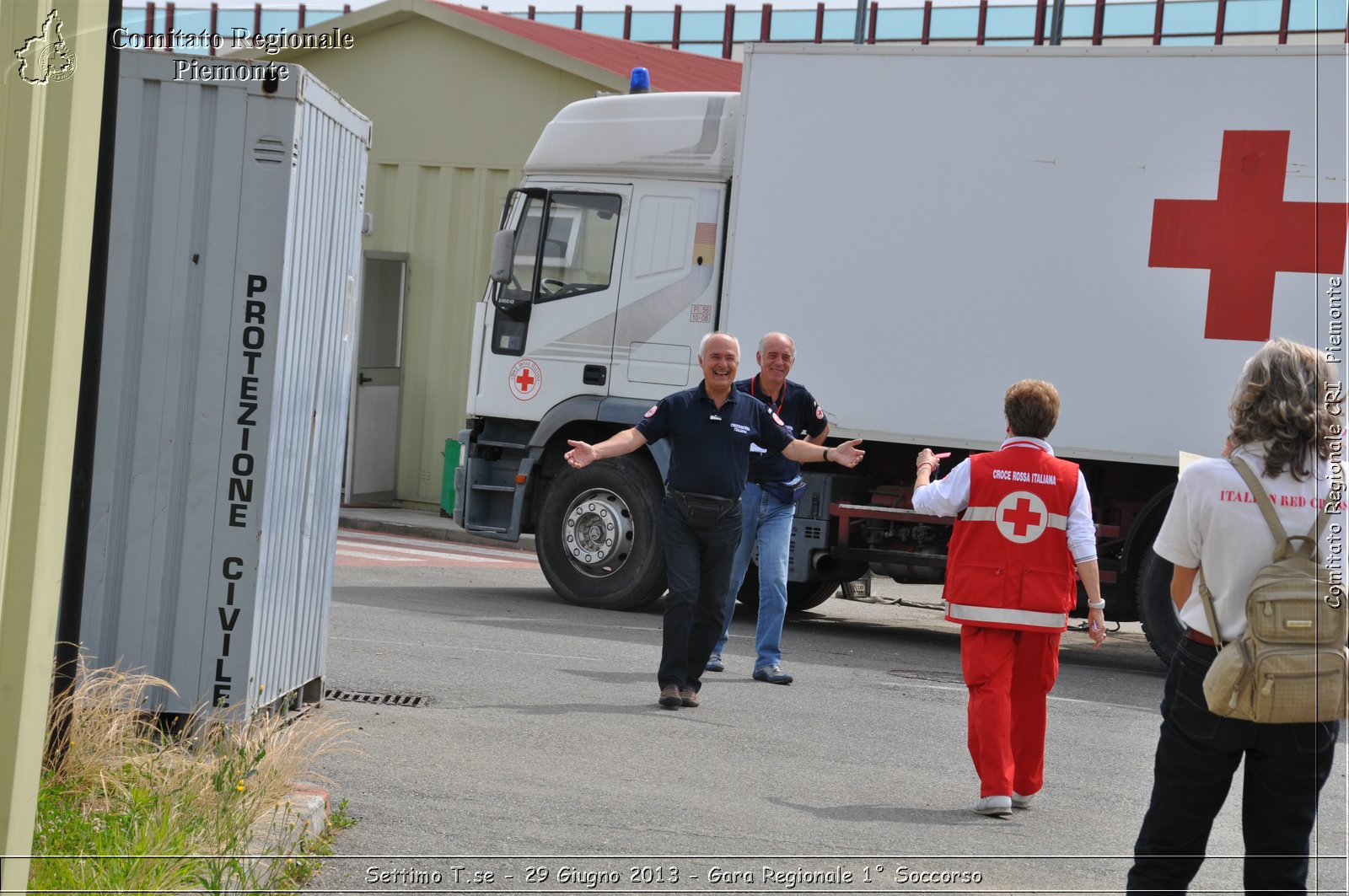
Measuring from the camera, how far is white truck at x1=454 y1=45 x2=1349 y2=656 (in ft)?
30.9

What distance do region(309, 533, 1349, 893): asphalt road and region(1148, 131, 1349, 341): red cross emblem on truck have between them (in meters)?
2.41

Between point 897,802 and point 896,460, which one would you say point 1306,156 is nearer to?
point 896,460

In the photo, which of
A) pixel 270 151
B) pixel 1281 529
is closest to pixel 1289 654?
pixel 1281 529

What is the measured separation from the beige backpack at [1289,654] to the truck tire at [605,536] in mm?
7276

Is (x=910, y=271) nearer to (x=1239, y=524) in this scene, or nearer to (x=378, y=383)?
(x=1239, y=524)

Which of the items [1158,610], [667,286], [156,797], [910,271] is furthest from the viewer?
[667,286]

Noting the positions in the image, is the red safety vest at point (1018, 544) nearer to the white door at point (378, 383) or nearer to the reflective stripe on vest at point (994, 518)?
the reflective stripe on vest at point (994, 518)

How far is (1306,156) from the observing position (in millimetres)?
9188

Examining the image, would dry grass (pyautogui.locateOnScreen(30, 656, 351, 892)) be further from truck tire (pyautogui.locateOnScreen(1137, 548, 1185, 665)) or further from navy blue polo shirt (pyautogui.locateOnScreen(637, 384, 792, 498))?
truck tire (pyautogui.locateOnScreen(1137, 548, 1185, 665))

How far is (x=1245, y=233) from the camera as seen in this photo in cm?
929

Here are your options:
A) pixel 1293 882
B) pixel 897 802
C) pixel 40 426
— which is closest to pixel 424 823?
pixel 897 802

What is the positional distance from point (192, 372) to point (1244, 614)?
3.55 meters

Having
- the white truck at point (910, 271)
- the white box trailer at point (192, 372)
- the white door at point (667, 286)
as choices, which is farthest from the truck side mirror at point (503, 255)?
the white box trailer at point (192, 372)

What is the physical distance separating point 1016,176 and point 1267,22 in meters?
11.0
